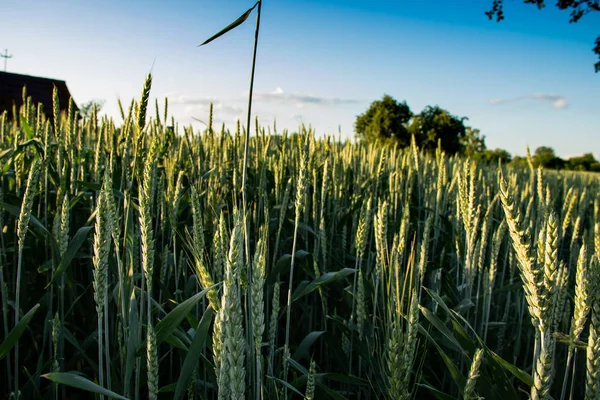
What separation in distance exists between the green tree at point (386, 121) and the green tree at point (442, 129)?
4.04ft

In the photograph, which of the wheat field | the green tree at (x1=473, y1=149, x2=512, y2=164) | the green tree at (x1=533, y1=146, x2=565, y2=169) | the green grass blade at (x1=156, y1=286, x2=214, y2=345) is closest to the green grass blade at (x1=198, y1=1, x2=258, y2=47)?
the wheat field

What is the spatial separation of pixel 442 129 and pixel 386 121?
550cm

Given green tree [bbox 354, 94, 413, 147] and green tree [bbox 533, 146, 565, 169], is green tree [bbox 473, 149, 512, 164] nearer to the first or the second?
green tree [bbox 533, 146, 565, 169]

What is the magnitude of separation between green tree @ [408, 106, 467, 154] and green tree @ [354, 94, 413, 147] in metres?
1.23

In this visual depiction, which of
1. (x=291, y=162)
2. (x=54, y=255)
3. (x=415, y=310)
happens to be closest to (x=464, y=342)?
(x=415, y=310)

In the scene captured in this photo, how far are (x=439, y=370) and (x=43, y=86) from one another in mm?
34280

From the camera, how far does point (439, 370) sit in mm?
1858

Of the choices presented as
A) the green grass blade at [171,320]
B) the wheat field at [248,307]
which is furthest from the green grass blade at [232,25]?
the green grass blade at [171,320]

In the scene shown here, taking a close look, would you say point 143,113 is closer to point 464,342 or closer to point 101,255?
→ point 101,255

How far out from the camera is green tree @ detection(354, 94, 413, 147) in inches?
1615

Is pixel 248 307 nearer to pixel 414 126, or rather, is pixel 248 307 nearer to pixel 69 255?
pixel 69 255

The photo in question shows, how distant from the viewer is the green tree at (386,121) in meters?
41.0

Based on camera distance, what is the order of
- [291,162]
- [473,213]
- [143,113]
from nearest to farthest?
[143,113]
[473,213]
[291,162]

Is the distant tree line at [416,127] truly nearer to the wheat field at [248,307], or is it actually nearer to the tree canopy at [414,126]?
the tree canopy at [414,126]
